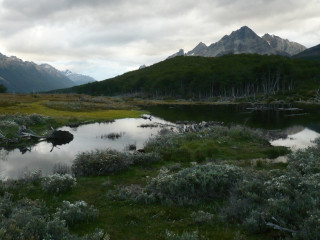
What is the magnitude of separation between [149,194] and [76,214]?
4304 millimetres

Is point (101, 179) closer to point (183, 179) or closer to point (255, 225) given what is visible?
point (183, 179)

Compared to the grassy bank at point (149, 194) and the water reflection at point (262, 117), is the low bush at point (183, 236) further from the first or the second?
the water reflection at point (262, 117)

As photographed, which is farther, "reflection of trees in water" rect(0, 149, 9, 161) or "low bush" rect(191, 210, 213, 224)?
"reflection of trees in water" rect(0, 149, 9, 161)

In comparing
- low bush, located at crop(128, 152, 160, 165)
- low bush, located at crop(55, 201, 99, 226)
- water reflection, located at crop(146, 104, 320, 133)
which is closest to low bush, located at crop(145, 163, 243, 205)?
low bush, located at crop(55, 201, 99, 226)

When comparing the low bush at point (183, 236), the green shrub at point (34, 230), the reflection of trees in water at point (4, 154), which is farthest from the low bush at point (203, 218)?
the reflection of trees in water at point (4, 154)

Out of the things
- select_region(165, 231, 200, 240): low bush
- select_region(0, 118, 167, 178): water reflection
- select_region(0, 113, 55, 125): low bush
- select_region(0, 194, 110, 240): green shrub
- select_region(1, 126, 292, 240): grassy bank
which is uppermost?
select_region(0, 113, 55, 125): low bush

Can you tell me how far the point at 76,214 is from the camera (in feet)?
38.1

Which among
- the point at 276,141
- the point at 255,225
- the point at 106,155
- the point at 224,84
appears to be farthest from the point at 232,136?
the point at 224,84

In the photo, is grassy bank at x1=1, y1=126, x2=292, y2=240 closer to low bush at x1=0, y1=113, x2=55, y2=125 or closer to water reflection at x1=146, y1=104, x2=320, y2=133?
water reflection at x1=146, y1=104, x2=320, y2=133

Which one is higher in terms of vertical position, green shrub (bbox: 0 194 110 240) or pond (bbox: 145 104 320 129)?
green shrub (bbox: 0 194 110 240)

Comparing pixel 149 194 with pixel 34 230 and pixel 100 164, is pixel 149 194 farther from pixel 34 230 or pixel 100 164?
pixel 100 164

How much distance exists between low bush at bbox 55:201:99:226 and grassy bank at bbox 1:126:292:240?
0.20m

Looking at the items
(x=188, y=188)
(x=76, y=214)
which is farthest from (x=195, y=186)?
(x=76, y=214)

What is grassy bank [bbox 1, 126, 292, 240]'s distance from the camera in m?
10.7
